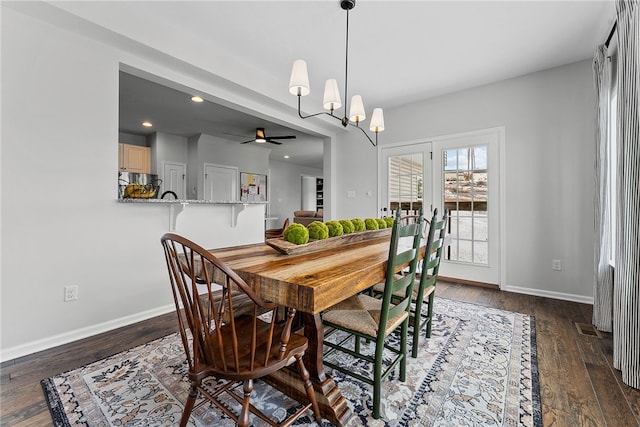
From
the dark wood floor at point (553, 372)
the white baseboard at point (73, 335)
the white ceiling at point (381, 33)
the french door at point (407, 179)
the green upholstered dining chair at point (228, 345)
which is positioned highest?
the white ceiling at point (381, 33)

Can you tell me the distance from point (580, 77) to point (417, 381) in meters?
3.61

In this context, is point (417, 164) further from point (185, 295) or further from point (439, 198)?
point (185, 295)

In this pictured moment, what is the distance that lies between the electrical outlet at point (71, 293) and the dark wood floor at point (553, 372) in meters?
0.33

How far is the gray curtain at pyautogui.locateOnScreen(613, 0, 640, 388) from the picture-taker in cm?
160

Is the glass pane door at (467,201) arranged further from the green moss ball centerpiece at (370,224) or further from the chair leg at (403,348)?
the chair leg at (403,348)

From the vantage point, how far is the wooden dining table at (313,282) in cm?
99

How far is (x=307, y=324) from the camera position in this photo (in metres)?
1.34

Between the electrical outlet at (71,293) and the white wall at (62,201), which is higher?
the white wall at (62,201)

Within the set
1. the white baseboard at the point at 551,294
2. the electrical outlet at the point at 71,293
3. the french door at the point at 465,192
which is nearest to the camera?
the electrical outlet at the point at 71,293

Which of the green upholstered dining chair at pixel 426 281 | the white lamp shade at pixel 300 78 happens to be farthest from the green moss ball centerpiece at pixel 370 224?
the white lamp shade at pixel 300 78

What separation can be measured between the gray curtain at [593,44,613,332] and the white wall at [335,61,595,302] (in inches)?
22.4

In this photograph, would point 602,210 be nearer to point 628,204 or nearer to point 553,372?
point 628,204

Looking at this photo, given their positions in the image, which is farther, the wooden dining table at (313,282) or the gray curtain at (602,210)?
the gray curtain at (602,210)

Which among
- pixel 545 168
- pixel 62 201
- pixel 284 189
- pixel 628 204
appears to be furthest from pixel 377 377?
pixel 284 189
